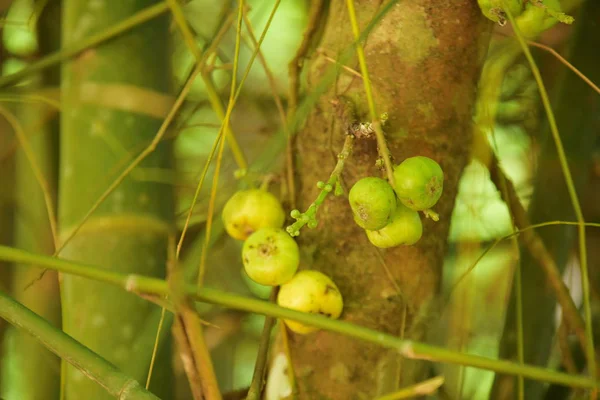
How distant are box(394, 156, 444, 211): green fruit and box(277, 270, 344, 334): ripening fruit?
0.32 feet

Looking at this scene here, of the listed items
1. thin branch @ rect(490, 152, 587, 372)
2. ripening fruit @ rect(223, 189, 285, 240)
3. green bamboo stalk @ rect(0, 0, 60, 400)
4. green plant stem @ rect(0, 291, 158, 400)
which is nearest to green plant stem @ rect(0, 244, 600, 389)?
green plant stem @ rect(0, 291, 158, 400)

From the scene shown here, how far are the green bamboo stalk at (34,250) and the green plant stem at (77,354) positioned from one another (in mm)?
423

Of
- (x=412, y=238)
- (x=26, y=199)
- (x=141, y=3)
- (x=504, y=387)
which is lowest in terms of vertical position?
(x=504, y=387)

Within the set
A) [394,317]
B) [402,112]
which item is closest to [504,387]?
[394,317]

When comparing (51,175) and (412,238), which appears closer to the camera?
(412,238)

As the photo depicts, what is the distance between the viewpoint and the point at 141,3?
58cm

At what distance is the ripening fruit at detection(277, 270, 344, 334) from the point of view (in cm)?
43

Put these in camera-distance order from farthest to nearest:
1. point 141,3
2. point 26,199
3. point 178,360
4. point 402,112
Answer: point 178,360, point 26,199, point 141,3, point 402,112

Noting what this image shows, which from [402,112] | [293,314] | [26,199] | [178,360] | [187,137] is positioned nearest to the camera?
[293,314]

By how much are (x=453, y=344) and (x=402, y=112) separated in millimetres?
432

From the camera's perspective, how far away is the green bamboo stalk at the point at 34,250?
75 cm

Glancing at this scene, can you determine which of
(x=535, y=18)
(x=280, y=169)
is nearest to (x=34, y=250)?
(x=280, y=169)

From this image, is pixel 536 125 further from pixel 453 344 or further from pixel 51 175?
pixel 51 175

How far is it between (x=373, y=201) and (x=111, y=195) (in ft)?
0.96
